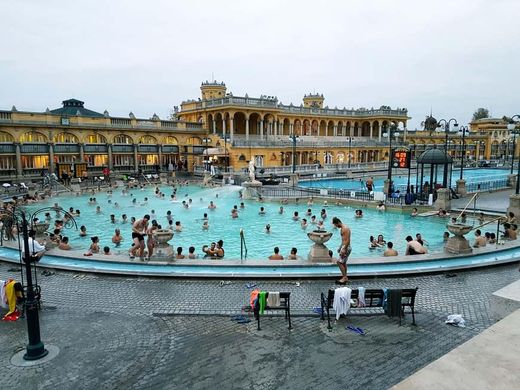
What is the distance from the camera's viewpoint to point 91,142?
48500mm

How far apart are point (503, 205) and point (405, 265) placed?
19.8 meters

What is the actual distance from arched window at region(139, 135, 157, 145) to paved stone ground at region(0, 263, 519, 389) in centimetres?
4358

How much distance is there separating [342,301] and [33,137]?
149 ft

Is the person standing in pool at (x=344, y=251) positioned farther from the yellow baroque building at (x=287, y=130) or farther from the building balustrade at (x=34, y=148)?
the building balustrade at (x=34, y=148)

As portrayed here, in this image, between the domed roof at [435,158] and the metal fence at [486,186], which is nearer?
the domed roof at [435,158]

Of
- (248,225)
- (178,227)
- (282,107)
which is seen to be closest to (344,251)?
(178,227)

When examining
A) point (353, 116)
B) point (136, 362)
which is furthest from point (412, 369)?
point (353, 116)

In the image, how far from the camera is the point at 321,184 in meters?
48.8

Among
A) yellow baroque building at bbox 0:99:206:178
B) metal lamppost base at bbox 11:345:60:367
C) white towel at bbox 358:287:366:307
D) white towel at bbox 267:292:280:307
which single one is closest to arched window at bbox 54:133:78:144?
yellow baroque building at bbox 0:99:206:178

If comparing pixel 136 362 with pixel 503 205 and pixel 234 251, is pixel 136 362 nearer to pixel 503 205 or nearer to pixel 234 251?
pixel 234 251

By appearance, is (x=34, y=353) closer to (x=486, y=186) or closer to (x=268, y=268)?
A: (x=268, y=268)

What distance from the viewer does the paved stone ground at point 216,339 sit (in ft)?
22.7

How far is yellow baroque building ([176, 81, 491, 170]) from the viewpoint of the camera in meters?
54.3

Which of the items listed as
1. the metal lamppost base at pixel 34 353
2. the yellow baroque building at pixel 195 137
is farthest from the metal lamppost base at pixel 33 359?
the yellow baroque building at pixel 195 137
